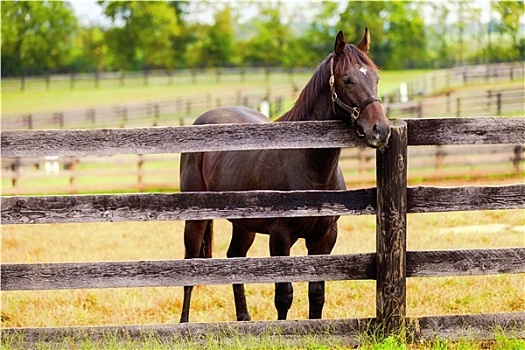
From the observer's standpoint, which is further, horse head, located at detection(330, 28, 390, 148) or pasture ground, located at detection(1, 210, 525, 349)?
pasture ground, located at detection(1, 210, 525, 349)

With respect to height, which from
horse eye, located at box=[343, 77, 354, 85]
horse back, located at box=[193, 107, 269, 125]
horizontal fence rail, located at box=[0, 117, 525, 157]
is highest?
horse eye, located at box=[343, 77, 354, 85]

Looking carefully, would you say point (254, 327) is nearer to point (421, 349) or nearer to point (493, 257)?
point (421, 349)

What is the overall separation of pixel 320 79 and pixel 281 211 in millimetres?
1120

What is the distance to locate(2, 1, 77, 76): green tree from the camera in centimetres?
5964

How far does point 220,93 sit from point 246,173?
47206mm

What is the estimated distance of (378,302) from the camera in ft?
15.8

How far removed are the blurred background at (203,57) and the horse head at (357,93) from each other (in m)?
27.3

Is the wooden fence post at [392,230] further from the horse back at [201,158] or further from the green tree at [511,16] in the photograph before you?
the green tree at [511,16]

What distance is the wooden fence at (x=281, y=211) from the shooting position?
4656 millimetres

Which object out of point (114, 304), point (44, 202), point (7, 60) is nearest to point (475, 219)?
point (114, 304)

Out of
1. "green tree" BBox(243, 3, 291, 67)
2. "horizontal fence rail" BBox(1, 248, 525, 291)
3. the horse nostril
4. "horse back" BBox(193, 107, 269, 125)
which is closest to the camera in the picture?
the horse nostril

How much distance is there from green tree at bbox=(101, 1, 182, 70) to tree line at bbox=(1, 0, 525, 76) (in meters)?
0.10

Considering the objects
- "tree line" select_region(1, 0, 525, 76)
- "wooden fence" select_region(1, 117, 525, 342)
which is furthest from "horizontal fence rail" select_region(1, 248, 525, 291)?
"tree line" select_region(1, 0, 525, 76)

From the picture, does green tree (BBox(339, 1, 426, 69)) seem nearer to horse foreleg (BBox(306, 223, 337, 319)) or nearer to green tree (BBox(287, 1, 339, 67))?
green tree (BBox(287, 1, 339, 67))
